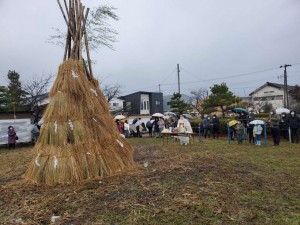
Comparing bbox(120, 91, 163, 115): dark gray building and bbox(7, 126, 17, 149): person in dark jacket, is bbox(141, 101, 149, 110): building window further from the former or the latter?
bbox(7, 126, 17, 149): person in dark jacket

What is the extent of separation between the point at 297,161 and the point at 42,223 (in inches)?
281

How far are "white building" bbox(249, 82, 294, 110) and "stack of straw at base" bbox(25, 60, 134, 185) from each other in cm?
4054

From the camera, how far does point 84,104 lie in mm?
6695

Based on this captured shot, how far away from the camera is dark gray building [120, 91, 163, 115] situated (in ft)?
A: 150

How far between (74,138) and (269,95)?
4626cm

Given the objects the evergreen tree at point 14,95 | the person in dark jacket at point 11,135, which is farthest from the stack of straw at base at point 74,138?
the evergreen tree at point 14,95

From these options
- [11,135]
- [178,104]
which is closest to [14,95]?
[11,135]

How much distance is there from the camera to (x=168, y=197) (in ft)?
15.5

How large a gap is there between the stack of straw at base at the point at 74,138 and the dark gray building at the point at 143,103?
37432 mm

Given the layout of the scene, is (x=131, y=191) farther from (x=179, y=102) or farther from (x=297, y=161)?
(x=179, y=102)

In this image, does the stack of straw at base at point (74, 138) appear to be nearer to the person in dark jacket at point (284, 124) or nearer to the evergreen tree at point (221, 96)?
the person in dark jacket at point (284, 124)

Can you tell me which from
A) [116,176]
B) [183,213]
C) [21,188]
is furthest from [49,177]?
[183,213]

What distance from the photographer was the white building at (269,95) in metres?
44.2

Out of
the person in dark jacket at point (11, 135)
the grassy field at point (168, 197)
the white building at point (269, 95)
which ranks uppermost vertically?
the white building at point (269, 95)
